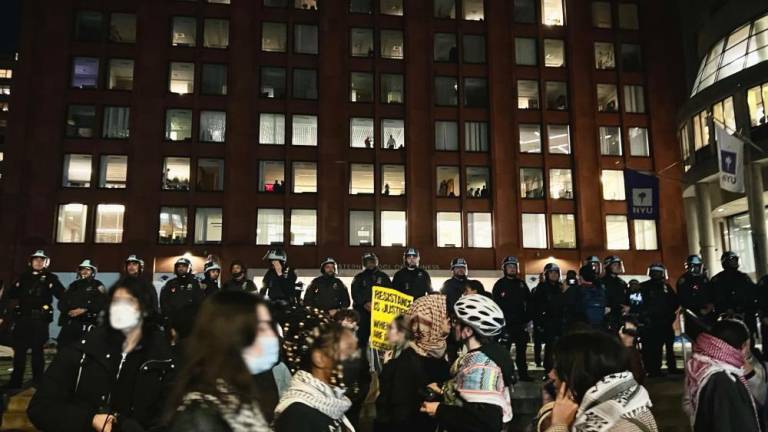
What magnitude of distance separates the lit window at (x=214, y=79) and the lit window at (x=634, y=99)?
1107 inches

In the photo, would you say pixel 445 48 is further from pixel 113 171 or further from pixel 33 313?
pixel 33 313

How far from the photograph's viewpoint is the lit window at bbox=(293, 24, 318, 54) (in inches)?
1566

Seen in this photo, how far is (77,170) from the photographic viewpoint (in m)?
36.2

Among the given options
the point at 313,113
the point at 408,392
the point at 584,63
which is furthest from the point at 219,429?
the point at 584,63

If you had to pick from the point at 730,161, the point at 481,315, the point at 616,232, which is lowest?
the point at 481,315

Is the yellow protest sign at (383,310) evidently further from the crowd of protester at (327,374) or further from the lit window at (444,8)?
the lit window at (444,8)

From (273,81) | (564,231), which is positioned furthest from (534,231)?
(273,81)

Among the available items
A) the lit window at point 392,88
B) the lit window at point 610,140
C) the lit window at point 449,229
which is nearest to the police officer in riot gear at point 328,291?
the lit window at point 449,229

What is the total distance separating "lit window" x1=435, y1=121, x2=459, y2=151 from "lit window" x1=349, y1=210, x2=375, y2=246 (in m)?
6.90

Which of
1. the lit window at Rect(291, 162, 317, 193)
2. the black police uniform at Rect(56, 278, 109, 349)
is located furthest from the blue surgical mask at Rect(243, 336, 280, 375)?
the lit window at Rect(291, 162, 317, 193)

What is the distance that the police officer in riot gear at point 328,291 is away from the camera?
1388 centimetres

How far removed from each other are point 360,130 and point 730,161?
24.2 metres

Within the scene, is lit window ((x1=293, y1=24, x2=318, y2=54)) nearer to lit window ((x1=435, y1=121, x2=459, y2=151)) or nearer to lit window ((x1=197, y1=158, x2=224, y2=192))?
lit window ((x1=197, y1=158, x2=224, y2=192))

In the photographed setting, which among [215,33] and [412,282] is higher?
[215,33]
